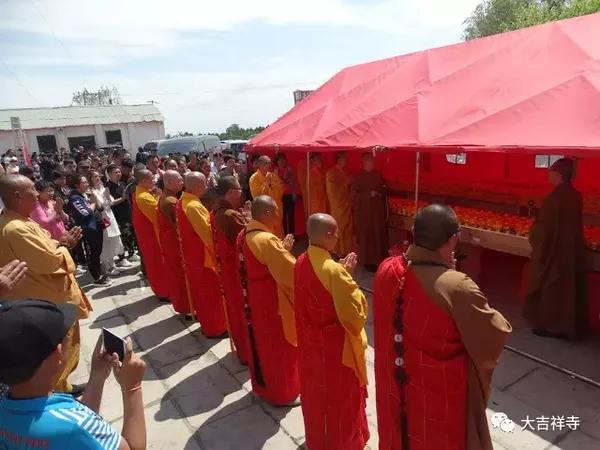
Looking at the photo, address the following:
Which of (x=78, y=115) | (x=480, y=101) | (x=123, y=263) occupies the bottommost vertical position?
(x=123, y=263)

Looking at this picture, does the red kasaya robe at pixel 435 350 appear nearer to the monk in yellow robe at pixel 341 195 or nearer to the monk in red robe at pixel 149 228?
the monk in red robe at pixel 149 228

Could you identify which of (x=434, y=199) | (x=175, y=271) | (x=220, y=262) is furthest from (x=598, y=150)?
(x=175, y=271)

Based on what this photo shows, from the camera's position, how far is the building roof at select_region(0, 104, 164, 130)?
99.2ft

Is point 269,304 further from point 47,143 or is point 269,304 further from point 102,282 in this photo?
point 47,143

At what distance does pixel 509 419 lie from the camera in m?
3.38

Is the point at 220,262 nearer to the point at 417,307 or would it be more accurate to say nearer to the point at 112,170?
the point at 417,307

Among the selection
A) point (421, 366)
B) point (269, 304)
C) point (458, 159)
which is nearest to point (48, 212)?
point (269, 304)

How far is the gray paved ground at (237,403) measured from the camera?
326cm

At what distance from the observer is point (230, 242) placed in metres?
4.09

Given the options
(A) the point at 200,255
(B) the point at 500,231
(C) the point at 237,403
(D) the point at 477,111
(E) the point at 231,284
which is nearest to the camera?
(C) the point at 237,403

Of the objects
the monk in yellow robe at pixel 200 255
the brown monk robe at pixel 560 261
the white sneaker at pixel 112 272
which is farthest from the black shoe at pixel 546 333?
the white sneaker at pixel 112 272

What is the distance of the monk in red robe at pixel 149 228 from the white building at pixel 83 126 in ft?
89.5

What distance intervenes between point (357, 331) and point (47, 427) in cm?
175

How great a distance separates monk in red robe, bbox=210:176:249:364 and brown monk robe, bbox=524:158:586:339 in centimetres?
291
